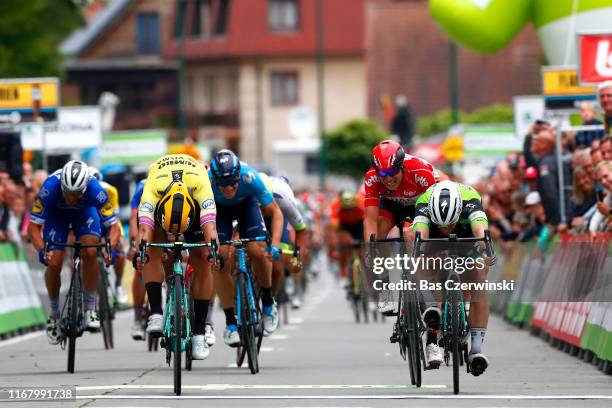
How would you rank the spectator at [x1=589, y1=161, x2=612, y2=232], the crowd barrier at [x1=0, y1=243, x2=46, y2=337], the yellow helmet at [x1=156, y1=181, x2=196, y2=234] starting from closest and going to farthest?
the yellow helmet at [x1=156, y1=181, x2=196, y2=234], the spectator at [x1=589, y1=161, x2=612, y2=232], the crowd barrier at [x1=0, y1=243, x2=46, y2=337]

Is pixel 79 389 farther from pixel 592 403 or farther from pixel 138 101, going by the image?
pixel 138 101

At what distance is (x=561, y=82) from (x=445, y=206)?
11.3 metres

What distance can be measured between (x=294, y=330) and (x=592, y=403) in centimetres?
1112

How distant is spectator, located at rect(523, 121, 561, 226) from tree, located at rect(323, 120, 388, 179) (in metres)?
55.5

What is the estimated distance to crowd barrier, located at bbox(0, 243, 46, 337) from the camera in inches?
843

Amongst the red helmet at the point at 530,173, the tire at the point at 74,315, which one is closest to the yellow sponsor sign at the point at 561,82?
the red helmet at the point at 530,173

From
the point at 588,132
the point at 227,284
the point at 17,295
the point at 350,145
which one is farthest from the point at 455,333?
the point at 350,145

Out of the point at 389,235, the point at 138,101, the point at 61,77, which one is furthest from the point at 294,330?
the point at 138,101

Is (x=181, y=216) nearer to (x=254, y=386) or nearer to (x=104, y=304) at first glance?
(x=254, y=386)

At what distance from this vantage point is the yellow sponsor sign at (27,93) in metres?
27.2

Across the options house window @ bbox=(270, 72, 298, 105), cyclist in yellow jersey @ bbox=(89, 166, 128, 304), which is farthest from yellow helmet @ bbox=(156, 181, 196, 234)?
house window @ bbox=(270, 72, 298, 105)

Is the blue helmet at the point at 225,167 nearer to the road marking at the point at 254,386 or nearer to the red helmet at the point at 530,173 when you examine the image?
the road marking at the point at 254,386

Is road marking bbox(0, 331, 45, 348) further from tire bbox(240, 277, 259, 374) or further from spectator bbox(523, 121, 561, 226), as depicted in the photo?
spectator bbox(523, 121, 561, 226)

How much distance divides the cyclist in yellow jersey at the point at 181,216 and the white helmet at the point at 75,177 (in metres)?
1.25
